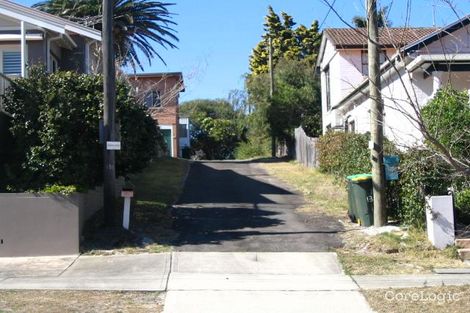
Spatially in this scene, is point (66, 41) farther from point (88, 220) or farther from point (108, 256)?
point (108, 256)

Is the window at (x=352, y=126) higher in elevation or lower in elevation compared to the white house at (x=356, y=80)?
lower

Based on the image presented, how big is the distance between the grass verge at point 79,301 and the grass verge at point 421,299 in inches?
109

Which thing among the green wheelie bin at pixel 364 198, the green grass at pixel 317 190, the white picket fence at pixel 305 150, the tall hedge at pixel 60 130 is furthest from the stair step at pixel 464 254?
the white picket fence at pixel 305 150

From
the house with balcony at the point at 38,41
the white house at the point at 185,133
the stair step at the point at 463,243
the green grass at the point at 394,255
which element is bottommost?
the green grass at the point at 394,255

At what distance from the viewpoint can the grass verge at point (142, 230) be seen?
37.2 feet

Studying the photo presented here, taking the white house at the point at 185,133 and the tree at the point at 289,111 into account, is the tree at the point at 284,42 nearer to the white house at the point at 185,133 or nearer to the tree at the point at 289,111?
the white house at the point at 185,133

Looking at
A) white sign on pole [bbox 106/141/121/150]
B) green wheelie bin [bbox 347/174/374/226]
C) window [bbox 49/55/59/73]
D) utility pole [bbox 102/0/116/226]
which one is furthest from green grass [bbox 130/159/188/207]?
green wheelie bin [bbox 347/174/374/226]

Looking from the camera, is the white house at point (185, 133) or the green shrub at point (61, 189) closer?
the green shrub at point (61, 189)

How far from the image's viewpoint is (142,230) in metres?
12.5

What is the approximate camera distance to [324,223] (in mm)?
13273

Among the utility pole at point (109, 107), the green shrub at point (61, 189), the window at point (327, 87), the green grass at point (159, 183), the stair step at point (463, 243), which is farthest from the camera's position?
the window at point (327, 87)

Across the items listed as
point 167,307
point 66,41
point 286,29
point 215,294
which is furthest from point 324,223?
point 286,29

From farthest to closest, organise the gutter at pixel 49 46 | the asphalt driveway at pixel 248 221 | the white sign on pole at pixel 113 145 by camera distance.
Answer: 1. the gutter at pixel 49 46
2. the white sign on pole at pixel 113 145
3. the asphalt driveway at pixel 248 221

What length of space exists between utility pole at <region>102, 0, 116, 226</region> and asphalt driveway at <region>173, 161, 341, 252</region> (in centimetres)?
161
